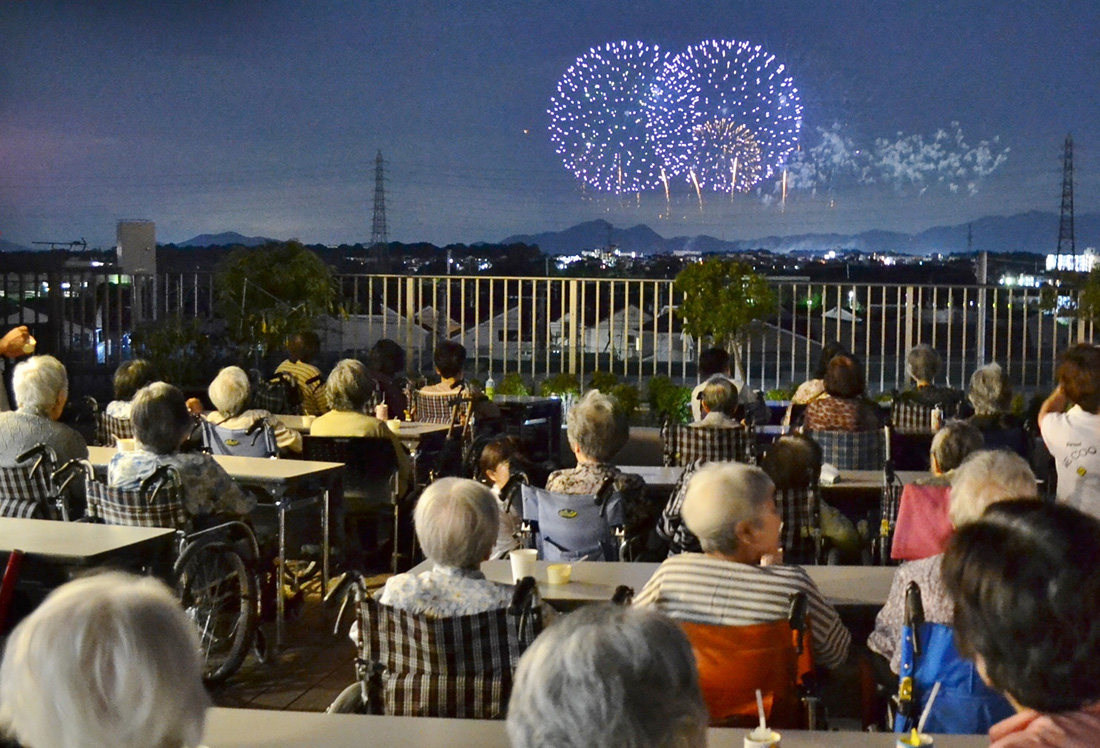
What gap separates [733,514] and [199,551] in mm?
2435

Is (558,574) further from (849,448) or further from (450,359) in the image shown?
(450,359)

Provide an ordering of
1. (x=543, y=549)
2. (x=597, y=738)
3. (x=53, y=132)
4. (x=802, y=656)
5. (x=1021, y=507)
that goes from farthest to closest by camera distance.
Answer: (x=53, y=132) → (x=543, y=549) → (x=802, y=656) → (x=1021, y=507) → (x=597, y=738)

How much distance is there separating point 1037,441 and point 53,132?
15.6 m

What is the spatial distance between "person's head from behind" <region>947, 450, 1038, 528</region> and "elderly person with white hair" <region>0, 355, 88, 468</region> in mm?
3696

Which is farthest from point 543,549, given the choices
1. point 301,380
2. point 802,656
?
point 301,380

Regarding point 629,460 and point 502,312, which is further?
point 502,312

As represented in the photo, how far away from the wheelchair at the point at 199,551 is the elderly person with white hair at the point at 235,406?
4.36 feet

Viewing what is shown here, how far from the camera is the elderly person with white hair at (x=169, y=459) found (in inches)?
201

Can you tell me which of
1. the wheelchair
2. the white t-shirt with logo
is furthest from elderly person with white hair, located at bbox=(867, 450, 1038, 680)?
the wheelchair

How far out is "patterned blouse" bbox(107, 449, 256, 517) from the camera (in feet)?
16.7

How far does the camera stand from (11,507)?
17.3ft

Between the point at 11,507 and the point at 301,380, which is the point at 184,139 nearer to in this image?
the point at 301,380

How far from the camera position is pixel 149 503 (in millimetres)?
4965

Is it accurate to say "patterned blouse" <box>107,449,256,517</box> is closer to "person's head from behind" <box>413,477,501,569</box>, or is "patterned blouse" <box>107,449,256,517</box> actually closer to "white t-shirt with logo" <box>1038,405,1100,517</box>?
"person's head from behind" <box>413,477,501,569</box>
